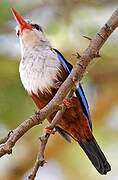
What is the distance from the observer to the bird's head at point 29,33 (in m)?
2.95

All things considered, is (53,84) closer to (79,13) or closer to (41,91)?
(41,91)

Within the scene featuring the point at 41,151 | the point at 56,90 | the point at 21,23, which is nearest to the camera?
the point at 41,151

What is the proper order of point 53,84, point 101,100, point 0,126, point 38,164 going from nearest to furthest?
1. point 38,164
2. point 53,84
3. point 0,126
4. point 101,100

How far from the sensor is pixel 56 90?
7.99 ft

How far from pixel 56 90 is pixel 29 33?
722 millimetres

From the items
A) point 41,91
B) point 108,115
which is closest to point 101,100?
point 108,115

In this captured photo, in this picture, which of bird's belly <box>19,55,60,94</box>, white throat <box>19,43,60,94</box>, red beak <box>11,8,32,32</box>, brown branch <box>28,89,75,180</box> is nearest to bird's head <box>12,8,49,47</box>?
red beak <box>11,8,32,32</box>

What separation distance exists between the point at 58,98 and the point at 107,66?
1.39m

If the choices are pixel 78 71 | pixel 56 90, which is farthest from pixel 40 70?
pixel 78 71

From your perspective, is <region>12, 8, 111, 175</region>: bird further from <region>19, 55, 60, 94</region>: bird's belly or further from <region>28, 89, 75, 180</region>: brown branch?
<region>28, 89, 75, 180</region>: brown branch

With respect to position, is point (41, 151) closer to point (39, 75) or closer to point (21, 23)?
point (39, 75)

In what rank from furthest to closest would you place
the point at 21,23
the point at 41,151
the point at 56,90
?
1. the point at 21,23
2. the point at 56,90
3. the point at 41,151

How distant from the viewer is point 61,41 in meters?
3.28

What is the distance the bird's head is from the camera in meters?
2.95
